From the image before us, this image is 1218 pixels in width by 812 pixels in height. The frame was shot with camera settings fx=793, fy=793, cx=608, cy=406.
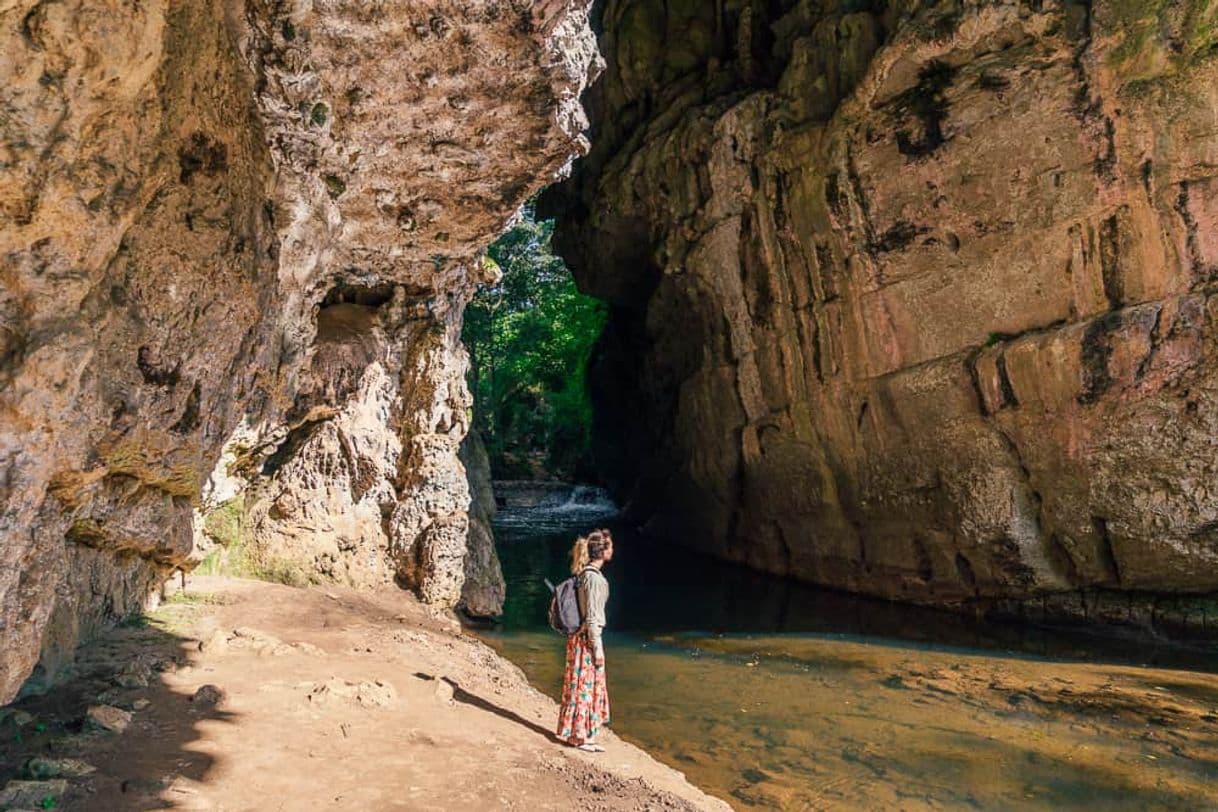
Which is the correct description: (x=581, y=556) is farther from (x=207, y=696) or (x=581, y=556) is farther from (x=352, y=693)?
(x=207, y=696)

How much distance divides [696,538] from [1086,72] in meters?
13.2

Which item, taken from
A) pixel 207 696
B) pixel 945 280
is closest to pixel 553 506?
pixel 945 280

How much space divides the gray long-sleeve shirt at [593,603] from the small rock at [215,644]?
3.07 meters

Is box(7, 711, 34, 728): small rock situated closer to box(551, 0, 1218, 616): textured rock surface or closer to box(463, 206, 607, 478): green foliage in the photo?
box(551, 0, 1218, 616): textured rock surface

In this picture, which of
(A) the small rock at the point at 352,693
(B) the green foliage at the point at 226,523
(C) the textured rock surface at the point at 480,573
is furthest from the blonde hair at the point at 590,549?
(C) the textured rock surface at the point at 480,573

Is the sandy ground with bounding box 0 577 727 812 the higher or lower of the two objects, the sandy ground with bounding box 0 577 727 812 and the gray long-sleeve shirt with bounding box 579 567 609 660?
the lower

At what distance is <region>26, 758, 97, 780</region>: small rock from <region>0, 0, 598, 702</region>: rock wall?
51 cm

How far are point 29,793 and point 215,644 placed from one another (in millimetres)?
2980

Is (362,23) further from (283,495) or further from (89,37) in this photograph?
(283,495)

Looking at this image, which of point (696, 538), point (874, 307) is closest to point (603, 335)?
point (696, 538)

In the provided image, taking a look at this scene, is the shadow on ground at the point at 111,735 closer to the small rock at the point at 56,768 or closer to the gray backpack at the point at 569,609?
the small rock at the point at 56,768

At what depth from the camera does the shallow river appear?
20.5ft

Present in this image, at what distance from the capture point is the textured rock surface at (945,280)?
10953mm

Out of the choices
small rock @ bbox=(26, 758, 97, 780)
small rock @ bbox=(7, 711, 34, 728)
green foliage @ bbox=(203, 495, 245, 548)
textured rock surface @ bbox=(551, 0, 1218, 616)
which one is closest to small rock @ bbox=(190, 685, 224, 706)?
small rock @ bbox=(7, 711, 34, 728)
